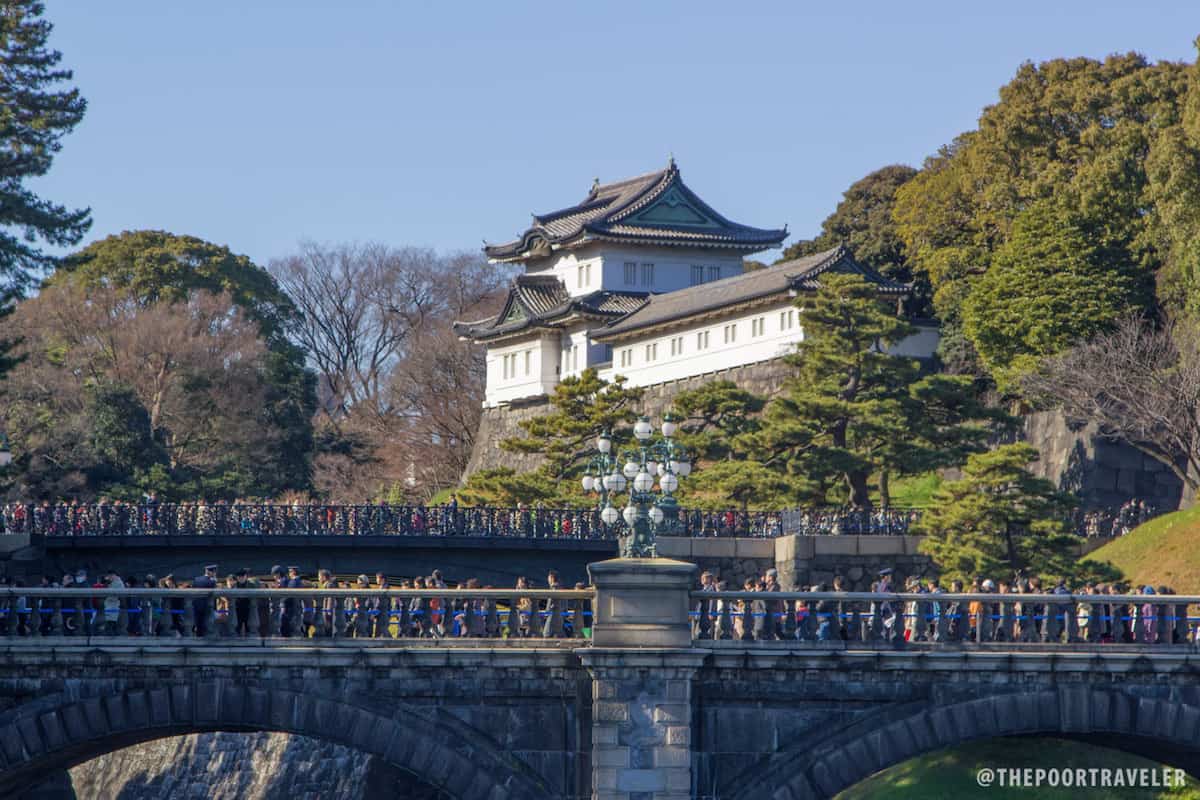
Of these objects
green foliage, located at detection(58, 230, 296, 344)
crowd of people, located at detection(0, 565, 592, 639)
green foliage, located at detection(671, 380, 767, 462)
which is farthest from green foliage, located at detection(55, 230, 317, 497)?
crowd of people, located at detection(0, 565, 592, 639)

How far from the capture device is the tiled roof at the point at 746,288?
78.1 meters

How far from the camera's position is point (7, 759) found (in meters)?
31.9

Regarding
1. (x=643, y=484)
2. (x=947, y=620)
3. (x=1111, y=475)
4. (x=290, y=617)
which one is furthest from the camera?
(x=1111, y=475)

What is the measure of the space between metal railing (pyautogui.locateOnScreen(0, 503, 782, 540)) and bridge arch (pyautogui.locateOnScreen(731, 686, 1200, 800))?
27645mm

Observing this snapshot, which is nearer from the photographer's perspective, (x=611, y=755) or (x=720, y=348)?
(x=611, y=755)

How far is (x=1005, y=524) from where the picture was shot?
56.5 metres

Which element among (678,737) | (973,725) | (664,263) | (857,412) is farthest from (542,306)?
(678,737)

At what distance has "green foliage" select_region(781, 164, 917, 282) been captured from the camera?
88125 mm

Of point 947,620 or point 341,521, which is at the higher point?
point 341,521

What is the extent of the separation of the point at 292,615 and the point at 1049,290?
→ 141 feet

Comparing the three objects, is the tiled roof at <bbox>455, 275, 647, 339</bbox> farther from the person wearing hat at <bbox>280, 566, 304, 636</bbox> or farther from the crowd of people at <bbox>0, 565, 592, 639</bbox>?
the person wearing hat at <bbox>280, 566, 304, 636</bbox>

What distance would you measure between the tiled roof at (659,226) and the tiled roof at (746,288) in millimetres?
4214

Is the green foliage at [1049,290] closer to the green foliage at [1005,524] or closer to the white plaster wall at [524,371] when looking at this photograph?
the green foliage at [1005,524]

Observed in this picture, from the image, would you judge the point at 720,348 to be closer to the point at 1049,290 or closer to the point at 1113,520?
the point at 1049,290
